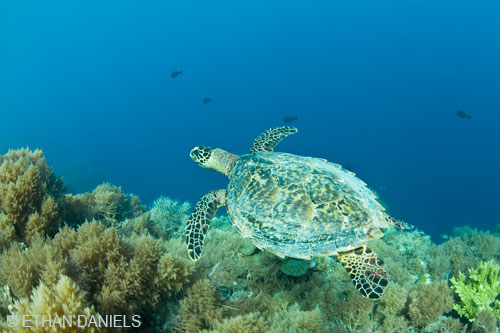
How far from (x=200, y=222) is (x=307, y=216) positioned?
1695 mm

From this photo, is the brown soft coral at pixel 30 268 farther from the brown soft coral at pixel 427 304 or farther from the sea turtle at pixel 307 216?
the brown soft coral at pixel 427 304

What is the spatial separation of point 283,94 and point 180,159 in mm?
43404

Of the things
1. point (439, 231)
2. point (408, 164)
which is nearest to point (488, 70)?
point (408, 164)

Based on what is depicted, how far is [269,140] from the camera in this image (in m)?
5.89

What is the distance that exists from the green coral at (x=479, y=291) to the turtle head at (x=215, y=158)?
4045mm

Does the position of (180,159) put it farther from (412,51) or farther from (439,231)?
(412,51)

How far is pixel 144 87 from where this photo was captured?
107 m

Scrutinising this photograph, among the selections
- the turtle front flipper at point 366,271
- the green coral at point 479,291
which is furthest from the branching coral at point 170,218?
the green coral at point 479,291

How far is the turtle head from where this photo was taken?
16.9 ft

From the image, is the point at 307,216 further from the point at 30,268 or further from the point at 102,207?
the point at 102,207

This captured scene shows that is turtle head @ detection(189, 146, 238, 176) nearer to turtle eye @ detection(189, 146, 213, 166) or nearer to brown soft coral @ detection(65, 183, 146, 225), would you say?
turtle eye @ detection(189, 146, 213, 166)

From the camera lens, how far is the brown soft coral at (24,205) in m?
2.97

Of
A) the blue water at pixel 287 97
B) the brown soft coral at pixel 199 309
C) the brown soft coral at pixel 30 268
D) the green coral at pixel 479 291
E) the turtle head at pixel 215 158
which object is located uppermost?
the blue water at pixel 287 97

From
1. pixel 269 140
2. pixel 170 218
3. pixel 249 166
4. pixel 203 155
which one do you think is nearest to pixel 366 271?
pixel 249 166
